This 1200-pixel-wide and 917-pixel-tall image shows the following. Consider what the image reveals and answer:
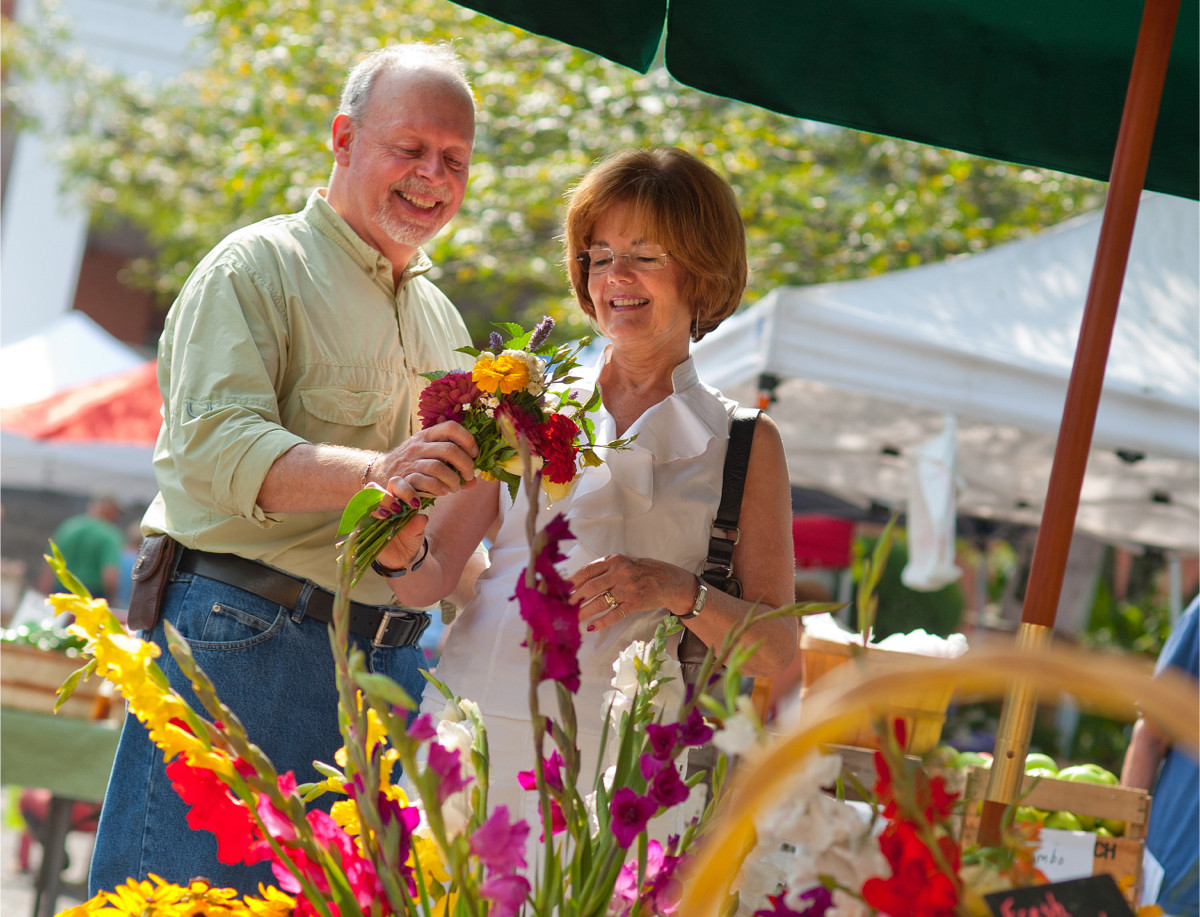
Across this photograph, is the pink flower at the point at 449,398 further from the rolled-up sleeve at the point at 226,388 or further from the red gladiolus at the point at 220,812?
the red gladiolus at the point at 220,812

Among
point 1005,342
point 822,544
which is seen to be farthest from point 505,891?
point 822,544

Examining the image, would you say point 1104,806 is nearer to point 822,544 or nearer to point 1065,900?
point 1065,900

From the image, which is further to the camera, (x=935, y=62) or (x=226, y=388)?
(x=935, y=62)

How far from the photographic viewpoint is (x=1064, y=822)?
2592 mm

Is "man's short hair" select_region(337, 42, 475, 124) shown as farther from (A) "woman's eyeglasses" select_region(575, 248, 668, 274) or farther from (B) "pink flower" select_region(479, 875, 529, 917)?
(B) "pink flower" select_region(479, 875, 529, 917)

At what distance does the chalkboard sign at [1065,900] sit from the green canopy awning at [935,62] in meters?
1.66

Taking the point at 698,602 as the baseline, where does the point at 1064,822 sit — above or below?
below

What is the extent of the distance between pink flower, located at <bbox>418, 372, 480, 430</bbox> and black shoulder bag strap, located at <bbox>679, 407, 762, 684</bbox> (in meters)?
0.61

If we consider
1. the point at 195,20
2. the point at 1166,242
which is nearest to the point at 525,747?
the point at 1166,242

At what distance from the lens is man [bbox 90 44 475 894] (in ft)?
5.83

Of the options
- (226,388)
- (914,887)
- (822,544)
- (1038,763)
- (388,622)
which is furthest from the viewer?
(822,544)

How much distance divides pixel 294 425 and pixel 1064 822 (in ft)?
6.44

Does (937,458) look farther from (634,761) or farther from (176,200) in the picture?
(176,200)

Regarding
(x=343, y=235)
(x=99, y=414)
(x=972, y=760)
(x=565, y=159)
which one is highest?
(x=565, y=159)
